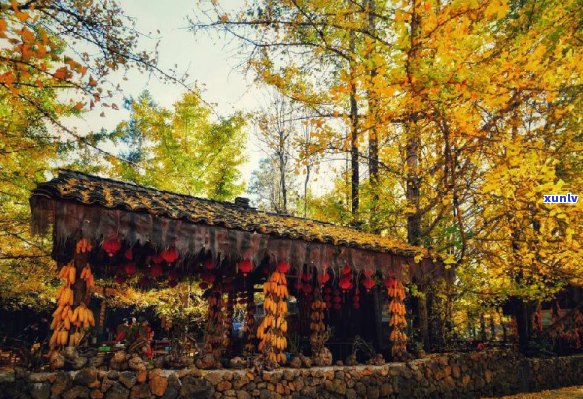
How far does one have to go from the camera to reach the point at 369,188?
40.6ft

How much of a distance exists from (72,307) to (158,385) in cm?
175

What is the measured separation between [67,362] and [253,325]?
7.62 meters

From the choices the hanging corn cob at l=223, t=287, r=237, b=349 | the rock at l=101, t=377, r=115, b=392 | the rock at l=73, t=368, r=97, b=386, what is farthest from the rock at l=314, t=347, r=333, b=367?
the hanging corn cob at l=223, t=287, r=237, b=349

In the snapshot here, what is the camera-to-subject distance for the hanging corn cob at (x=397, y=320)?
9.02 metres

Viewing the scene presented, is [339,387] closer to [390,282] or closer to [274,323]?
[274,323]

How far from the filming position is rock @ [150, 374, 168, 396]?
5.63 meters

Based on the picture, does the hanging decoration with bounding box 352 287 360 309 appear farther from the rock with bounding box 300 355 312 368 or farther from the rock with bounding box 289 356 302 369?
the rock with bounding box 289 356 302 369

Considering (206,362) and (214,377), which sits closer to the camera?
(214,377)

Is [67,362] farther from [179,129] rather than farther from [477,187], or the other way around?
[179,129]

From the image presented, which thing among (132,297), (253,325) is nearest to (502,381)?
(253,325)

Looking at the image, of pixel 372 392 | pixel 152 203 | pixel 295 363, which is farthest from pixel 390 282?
pixel 152 203

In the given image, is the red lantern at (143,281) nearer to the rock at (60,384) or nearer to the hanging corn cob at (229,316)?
the hanging corn cob at (229,316)

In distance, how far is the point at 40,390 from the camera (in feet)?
16.1

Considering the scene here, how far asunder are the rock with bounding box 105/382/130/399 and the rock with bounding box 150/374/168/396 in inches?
13.8
